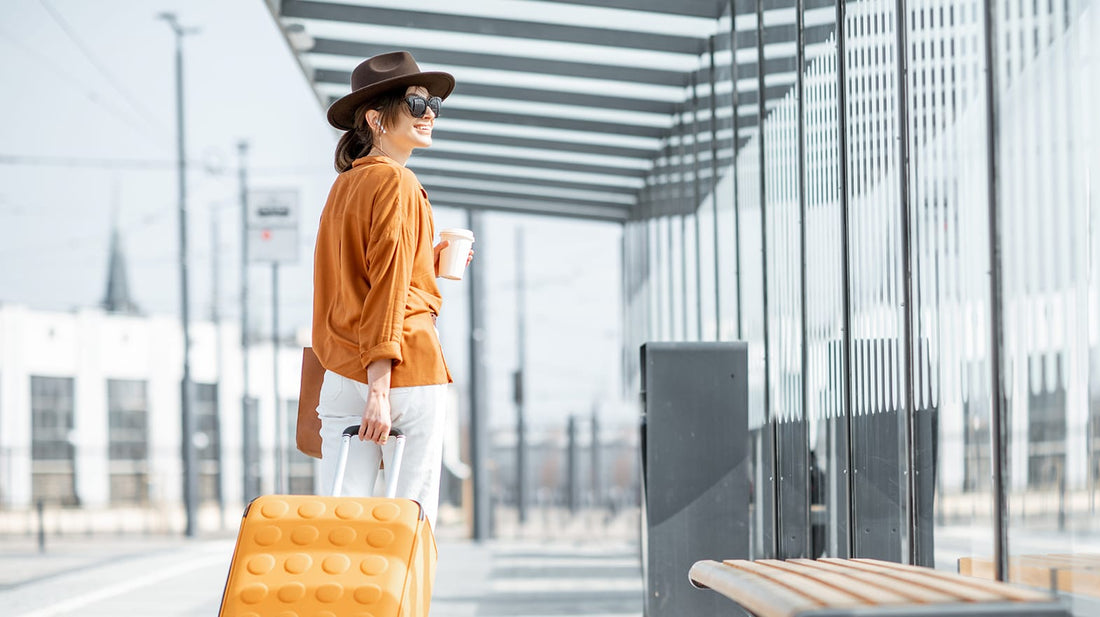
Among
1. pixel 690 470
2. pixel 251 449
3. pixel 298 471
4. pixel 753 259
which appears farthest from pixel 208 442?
pixel 690 470

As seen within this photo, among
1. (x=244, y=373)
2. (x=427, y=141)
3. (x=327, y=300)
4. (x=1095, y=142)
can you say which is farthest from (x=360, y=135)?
(x=244, y=373)

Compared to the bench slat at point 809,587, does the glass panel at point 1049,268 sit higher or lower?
higher

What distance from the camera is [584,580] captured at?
887 centimetres

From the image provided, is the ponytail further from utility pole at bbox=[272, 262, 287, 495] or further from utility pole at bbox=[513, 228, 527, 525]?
utility pole at bbox=[513, 228, 527, 525]

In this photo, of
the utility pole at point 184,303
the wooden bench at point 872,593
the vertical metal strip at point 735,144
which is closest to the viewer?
the wooden bench at point 872,593

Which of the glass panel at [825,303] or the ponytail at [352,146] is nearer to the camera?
the ponytail at [352,146]

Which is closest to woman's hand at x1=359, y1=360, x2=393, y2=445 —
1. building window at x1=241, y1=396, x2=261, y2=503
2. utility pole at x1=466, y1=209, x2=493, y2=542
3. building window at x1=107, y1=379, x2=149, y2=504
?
utility pole at x1=466, y1=209, x2=493, y2=542

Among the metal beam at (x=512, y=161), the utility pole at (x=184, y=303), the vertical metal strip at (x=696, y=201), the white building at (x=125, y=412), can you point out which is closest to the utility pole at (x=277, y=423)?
the white building at (x=125, y=412)

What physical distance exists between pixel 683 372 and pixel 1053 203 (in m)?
1.90

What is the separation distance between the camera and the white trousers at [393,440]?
2934mm

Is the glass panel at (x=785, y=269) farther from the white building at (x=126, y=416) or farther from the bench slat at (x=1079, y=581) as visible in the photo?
the white building at (x=126, y=416)

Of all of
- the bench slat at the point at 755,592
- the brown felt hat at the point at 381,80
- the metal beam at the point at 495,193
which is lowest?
the bench slat at the point at 755,592

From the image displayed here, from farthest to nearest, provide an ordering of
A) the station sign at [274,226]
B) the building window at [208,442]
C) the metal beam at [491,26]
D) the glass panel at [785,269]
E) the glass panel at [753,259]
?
the building window at [208,442], the station sign at [274,226], the metal beam at [491,26], the glass panel at [753,259], the glass panel at [785,269]

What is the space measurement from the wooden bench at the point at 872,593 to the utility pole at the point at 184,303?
47.6ft
